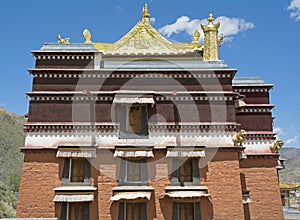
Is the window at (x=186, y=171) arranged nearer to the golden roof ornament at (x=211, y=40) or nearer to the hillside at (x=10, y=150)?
the golden roof ornament at (x=211, y=40)

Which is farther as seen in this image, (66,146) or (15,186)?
(15,186)

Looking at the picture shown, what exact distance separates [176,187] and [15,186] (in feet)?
158

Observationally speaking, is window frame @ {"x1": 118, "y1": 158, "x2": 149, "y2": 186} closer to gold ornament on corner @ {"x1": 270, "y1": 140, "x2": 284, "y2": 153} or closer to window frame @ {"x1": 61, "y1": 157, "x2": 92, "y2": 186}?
window frame @ {"x1": 61, "y1": 157, "x2": 92, "y2": 186}

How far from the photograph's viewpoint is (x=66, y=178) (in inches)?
564

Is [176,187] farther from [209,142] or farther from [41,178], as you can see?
[41,178]

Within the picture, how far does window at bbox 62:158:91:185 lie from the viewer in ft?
47.1

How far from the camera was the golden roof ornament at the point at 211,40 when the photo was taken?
17.5 m

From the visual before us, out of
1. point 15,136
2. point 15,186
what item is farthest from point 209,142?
point 15,136

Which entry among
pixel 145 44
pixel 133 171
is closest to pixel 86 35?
pixel 145 44

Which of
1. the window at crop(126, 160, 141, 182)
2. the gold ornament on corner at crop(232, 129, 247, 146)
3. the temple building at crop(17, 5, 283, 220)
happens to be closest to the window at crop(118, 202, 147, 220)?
the temple building at crop(17, 5, 283, 220)

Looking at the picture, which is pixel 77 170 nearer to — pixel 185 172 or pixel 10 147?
pixel 185 172

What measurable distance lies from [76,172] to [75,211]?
1.73 meters

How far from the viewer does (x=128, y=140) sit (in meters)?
14.8

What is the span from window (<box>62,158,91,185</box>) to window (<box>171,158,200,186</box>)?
394 cm
